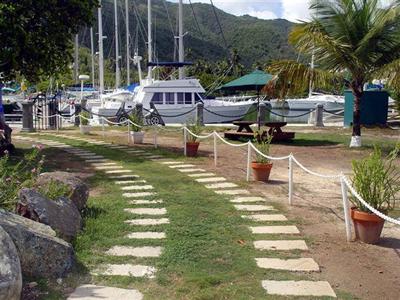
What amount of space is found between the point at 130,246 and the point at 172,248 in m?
0.47

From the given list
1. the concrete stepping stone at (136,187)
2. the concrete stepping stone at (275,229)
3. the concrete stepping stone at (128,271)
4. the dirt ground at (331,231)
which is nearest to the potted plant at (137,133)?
the dirt ground at (331,231)

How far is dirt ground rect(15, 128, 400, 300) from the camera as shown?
193 inches

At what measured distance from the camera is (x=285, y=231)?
6.44 m

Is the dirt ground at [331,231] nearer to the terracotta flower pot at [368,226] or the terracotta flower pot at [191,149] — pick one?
the terracotta flower pot at [368,226]

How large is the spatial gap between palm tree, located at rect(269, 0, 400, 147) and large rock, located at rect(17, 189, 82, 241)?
969cm

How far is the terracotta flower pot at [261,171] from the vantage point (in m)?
9.63

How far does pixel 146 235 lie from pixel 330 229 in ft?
7.43

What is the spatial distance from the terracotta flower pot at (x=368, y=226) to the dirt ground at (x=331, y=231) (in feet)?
0.28

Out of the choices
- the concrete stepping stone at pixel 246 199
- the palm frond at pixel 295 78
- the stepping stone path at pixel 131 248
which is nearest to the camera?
the stepping stone path at pixel 131 248

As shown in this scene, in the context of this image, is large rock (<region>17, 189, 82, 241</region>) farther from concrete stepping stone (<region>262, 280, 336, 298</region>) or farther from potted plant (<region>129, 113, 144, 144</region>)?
potted plant (<region>129, 113, 144, 144</region>)

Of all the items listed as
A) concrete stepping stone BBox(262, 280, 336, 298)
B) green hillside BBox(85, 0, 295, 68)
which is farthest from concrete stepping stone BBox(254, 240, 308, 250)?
green hillside BBox(85, 0, 295, 68)

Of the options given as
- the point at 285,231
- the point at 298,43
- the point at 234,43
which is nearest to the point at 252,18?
the point at 234,43

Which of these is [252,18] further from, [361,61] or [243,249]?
[243,249]

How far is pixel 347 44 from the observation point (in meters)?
14.0
